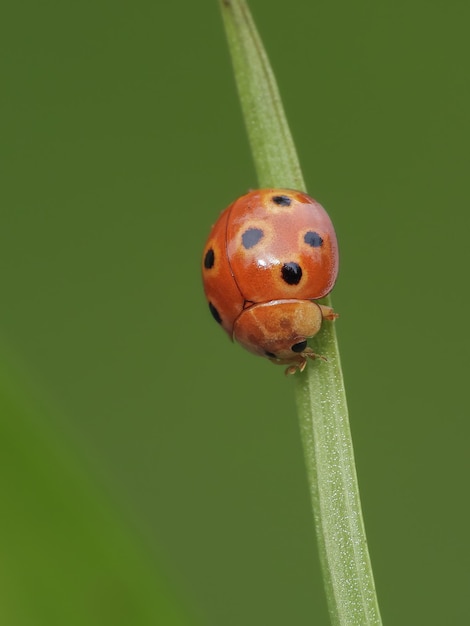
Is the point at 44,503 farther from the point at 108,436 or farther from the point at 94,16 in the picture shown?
the point at 94,16

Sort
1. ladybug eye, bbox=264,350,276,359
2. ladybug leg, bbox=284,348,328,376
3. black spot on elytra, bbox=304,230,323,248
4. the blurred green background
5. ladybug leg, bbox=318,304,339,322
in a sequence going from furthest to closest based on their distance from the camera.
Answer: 1. the blurred green background
2. ladybug eye, bbox=264,350,276,359
3. black spot on elytra, bbox=304,230,323,248
4. ladybug leg, bbox=318,304,339,322
5. ladybug leg, bbox=284,348,328,376

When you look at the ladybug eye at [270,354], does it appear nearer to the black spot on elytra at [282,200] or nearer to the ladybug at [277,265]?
the ladybug at [277,265]

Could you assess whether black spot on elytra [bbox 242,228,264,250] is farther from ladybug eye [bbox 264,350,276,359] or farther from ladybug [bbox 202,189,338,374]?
ladybug eye [bbox 264,350,276,359]

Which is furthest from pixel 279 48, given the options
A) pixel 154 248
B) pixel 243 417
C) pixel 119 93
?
pixel 243 417

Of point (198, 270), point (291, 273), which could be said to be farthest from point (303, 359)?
point (198, 270)

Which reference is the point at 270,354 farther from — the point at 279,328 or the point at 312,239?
the point at 312,239

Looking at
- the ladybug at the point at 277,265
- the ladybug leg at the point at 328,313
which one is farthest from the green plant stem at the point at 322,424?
the ladybug at the point at 277,265

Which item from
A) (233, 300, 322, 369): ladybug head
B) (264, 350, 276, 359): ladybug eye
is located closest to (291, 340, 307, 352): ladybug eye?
(233, 300, 322, 369): ladybug head

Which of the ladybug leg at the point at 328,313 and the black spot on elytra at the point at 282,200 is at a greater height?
the black spot on elytra at the point at 282,200
